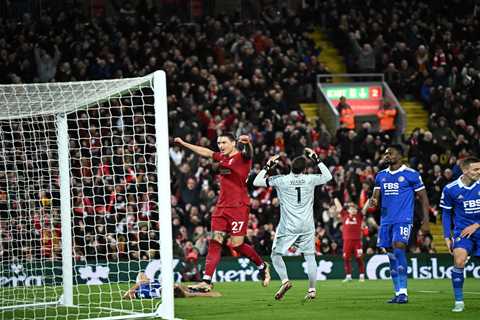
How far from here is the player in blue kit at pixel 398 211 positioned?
13523mm

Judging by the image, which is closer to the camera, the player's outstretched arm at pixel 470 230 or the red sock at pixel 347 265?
the player's outstretched arm at pixel 470 230

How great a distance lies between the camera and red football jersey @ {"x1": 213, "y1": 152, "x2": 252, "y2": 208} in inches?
554

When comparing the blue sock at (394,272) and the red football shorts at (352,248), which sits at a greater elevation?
the blue sock at (394,272)

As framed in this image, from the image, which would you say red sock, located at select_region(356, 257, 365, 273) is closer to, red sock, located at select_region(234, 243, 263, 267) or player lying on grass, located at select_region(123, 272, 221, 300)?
player lying on grass, located at select_region(123, 272, 221, 300)

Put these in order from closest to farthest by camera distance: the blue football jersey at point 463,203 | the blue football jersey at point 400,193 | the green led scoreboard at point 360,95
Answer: the blue football jersey at point 463,203, the blue football jersey at point 400,193, the green led scoreboard at point 360,95

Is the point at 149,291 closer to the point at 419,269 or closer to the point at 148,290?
the point at 148,290

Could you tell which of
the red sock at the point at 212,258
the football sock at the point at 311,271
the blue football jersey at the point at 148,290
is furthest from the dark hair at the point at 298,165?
the blue football jersey at the point at 148,290

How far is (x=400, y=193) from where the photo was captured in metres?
13.7

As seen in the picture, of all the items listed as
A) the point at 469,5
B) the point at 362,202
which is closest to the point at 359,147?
the point at 362,202

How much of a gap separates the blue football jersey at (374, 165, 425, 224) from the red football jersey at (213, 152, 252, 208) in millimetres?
2003

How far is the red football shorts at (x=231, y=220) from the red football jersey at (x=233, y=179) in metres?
0.09

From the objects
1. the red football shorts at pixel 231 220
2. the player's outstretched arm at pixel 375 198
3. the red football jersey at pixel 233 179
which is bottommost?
the red football shorts at pixel 231 220

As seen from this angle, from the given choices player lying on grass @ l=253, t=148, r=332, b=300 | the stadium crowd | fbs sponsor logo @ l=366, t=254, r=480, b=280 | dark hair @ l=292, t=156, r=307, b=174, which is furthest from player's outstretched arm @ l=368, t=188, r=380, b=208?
fbs sponsor logo @ l=366, t=254, r=480, b=280

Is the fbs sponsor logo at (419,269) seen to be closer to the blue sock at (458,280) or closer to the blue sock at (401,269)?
the blue sock at (401,269)
